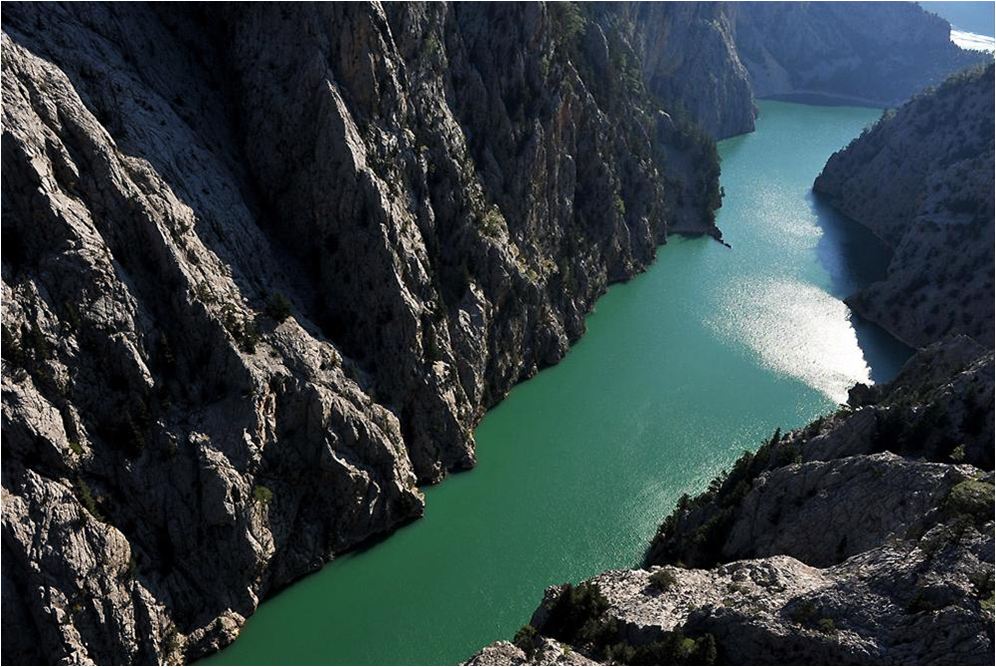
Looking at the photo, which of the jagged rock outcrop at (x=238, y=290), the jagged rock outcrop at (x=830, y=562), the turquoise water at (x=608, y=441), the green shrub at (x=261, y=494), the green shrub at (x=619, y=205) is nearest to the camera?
the jagged rock outcrop at (x=830, y=562)

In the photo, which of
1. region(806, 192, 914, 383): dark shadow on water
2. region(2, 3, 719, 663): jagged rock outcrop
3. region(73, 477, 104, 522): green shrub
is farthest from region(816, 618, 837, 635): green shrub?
region(806, 192, 914, 383): dark shadow on water

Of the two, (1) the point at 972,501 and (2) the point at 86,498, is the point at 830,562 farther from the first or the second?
(2) the point at 86,498

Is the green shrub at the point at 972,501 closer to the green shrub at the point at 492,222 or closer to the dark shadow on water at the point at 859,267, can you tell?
the green shrub at the point at 492,222

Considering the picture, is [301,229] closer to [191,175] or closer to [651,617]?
[191,175]

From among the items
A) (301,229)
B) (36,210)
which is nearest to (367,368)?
(301,229)

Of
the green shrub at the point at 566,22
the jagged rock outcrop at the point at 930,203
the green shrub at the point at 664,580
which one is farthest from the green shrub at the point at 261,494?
the jagged rock outcrop at the point at 930,203
